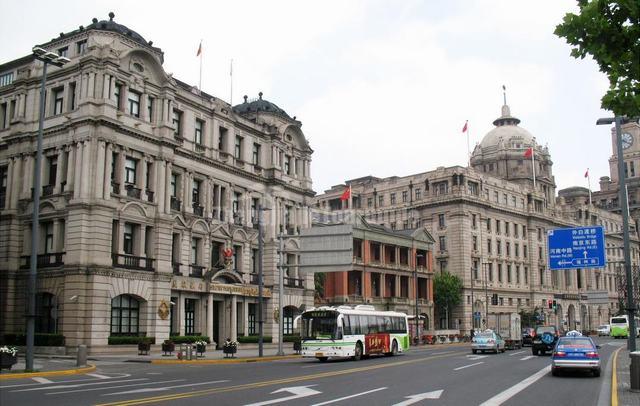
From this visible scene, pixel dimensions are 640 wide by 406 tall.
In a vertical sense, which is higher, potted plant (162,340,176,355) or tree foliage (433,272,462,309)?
tree foliage (433,272,462,309)

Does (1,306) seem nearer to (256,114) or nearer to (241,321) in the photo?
(241,321)

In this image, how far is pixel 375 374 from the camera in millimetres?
26500

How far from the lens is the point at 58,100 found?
44969 millimetres

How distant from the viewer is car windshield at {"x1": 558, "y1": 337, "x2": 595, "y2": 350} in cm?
2525

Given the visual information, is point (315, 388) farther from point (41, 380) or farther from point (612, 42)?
point (612, 42)

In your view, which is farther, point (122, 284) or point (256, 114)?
point (256, 114)

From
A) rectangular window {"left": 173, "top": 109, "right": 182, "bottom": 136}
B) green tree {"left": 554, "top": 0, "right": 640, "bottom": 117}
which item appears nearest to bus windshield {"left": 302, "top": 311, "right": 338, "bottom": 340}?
rectangular window {"left": 173, "top": 109, "right": 182, "bottom": 136}

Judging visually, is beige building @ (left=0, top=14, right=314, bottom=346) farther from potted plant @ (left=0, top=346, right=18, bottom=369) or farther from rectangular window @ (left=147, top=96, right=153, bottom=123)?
potted plant @ (left=0, top=346, right=18, bottom=369)

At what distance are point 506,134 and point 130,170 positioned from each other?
86006 millimetres

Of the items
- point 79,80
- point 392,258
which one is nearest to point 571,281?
point 392,258

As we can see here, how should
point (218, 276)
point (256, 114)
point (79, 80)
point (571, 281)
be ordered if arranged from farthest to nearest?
point (571, 281) < point (256, 114) < point (218, 276) < point (79, 80)

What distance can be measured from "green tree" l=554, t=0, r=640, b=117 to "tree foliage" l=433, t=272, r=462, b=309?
73.7m

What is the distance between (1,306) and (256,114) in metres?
26.9

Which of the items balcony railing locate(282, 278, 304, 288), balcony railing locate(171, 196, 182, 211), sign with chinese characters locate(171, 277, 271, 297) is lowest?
sign with chinese characters locate(171, 277, 271, 297)
